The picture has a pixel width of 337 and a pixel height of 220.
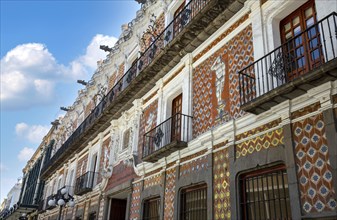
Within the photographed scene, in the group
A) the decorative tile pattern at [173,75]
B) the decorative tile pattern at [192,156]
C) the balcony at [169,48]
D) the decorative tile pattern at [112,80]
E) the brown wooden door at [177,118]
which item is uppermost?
the decorative tile pattern at [112,80]

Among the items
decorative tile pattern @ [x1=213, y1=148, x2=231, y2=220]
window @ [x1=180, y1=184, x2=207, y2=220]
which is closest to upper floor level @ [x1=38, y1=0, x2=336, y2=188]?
decorative tile pattern @ [x1=213, y1=148, x2=231, y2=220]

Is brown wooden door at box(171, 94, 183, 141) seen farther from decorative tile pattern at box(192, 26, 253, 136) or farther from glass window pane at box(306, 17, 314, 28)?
glass window pane at box(306, 17, 314, 28)

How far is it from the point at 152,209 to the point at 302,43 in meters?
6.37

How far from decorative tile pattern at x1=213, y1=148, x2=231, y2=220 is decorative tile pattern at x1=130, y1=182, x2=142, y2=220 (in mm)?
3952

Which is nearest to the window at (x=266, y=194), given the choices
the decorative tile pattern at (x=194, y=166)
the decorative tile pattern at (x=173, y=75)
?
the decorative tile pattern at (x=194, y=166)

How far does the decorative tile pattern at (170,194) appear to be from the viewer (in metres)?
9.02

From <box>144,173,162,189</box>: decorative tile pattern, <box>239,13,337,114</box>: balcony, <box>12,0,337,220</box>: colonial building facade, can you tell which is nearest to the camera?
<box>239,13,337,114</box>: balcony

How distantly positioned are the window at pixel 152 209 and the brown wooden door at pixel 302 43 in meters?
5.46

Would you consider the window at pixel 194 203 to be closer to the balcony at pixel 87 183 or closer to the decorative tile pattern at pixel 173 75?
the decorative tile pattern at pixel 173 75

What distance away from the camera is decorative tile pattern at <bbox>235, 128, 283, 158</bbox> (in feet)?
21.0

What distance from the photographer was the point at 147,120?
12.1 metres

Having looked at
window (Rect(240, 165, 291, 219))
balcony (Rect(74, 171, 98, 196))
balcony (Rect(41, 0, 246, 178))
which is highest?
balcony (Rect(41, 0, 246, 178))

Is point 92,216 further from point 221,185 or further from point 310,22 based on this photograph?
point 310,22

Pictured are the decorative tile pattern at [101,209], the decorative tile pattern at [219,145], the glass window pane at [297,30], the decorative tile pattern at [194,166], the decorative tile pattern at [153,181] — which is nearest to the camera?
the glass window pane at [297,30]
